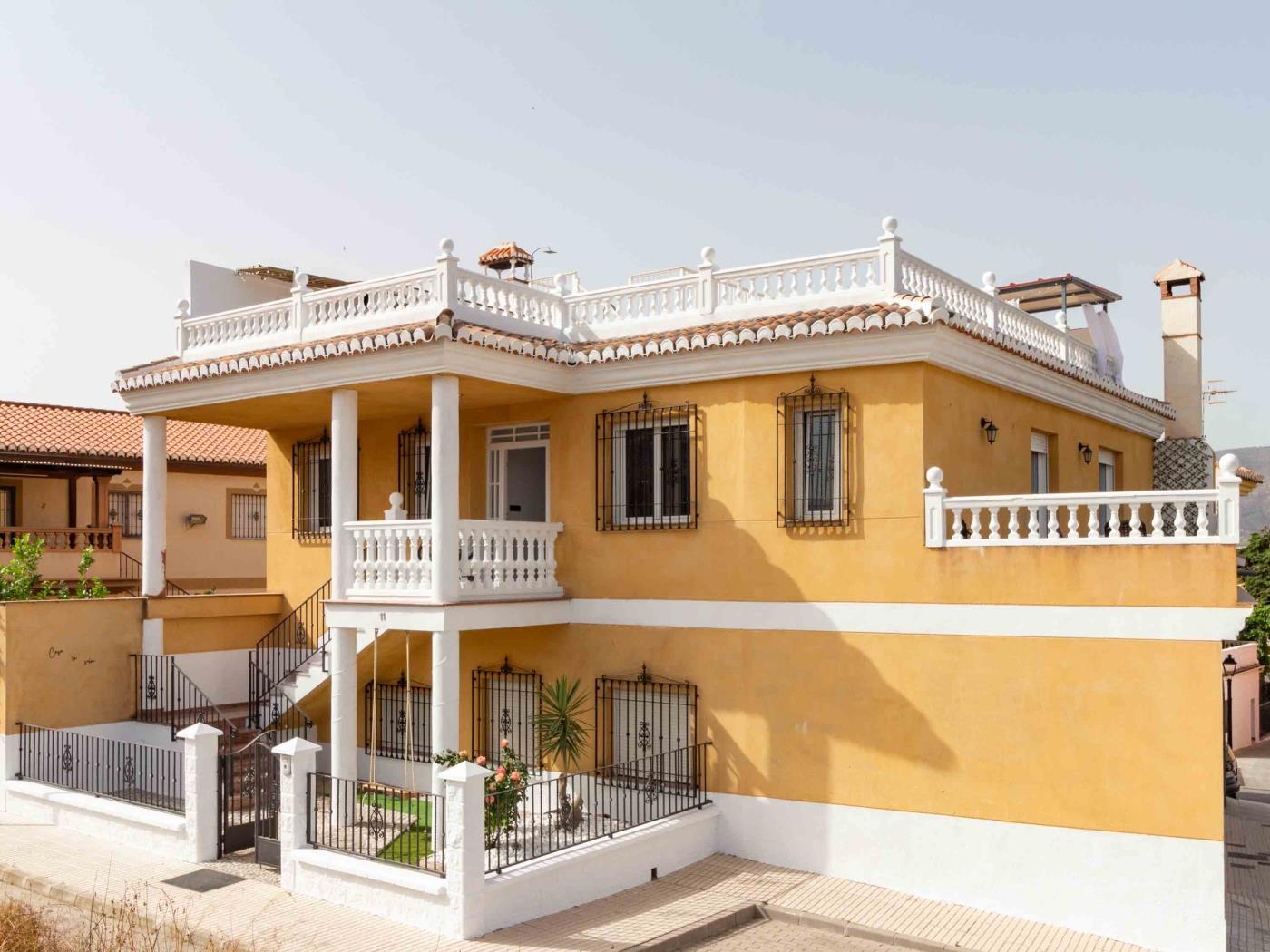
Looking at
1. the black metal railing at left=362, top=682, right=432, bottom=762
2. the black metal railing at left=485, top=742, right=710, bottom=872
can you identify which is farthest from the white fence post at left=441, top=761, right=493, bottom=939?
the black metal railing at left=362, top=682, right=432, bottom=762

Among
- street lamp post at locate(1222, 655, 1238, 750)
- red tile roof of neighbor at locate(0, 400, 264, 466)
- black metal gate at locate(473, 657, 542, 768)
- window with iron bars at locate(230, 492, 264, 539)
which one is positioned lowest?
street lamp post at locate(1222, 655, 1238, 750)

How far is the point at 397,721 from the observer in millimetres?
16781

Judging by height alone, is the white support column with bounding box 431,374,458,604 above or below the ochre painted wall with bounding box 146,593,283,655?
above

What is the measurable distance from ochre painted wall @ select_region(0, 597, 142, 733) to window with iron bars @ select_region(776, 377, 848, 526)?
9670 mm

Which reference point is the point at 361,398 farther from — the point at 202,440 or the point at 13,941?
the point at 202,440

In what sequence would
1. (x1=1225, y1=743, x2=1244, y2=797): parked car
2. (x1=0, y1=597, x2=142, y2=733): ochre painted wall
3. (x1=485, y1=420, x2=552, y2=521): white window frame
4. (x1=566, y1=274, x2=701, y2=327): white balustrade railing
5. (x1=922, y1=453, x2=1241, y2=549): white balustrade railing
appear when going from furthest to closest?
(x1=1225, y1=743, x2=1244, y2=797): parked car
(x1=485, y1=420, x2=552, y2=521): white window frame
(x1=0, y1=597, x2=142, y2=733): ochre painted wall
(x1=566, y1=274, x2=701, y2=327): white balustrade railing
(x1=922, y1=453, x2=1241, y2=549): white balustrade railing

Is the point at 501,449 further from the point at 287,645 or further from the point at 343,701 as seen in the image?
the point at 287,645

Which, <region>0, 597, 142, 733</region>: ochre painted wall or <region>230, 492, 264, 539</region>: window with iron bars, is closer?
<region>0, 597, 142, 733</region>: ochre painted wall

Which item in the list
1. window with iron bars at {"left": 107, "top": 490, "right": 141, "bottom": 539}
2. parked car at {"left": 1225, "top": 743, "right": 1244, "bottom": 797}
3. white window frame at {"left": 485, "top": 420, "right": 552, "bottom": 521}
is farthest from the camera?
window with iron bars at {"left": 107, "top": 490, "right": 141, "bottom": 539}

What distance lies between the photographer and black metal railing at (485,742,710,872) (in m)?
11.7

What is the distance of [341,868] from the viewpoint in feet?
38.4

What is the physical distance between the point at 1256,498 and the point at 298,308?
106952 millimetres

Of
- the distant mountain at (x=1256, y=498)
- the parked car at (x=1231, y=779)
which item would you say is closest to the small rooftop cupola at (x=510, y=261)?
the parked car at (x=1231, y=779)

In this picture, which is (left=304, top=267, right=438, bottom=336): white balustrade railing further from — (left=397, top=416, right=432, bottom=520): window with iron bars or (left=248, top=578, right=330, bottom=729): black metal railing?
(left=248, top=578, right=330, bottom=729): black metal railing
